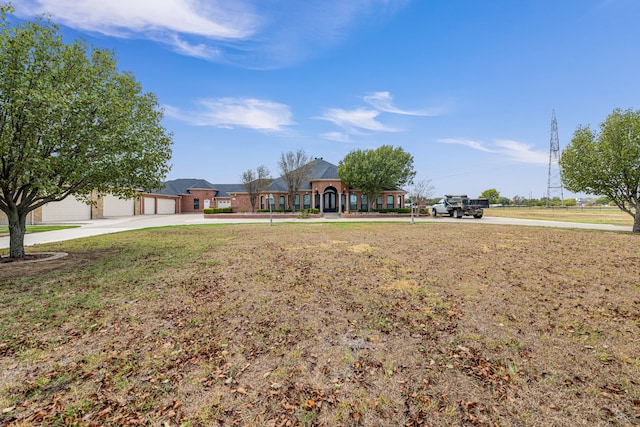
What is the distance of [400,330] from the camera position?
4.17 m

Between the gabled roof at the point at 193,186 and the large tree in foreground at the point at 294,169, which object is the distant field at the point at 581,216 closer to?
the large tree in foreground at the point at 294,169

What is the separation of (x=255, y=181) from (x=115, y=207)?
58.7 feet

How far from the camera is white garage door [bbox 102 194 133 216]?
32656mm

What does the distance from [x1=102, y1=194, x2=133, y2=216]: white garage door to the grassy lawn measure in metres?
30.1

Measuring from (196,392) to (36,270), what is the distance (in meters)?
8.15

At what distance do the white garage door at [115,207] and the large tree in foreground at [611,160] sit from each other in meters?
41.2

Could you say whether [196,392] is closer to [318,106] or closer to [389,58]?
[389,58]

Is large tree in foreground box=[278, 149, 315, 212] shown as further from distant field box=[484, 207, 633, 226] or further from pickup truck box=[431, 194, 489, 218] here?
distant field box=[484, 207, 633, 226]

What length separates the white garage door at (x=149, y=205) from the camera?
3978 centimetres

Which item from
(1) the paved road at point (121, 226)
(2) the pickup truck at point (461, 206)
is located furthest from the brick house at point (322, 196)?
(1) the paved road at point (121, 226)

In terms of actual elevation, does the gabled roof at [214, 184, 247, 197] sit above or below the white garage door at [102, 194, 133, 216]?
above

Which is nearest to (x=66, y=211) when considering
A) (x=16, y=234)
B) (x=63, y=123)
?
(x=16, y=234)

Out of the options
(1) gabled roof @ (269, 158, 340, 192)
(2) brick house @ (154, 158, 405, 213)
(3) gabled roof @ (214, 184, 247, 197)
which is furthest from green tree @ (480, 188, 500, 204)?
(3) gabled roof @ (214, 184, 247, 197)

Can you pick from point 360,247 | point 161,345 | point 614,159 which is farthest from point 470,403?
point 614,159
